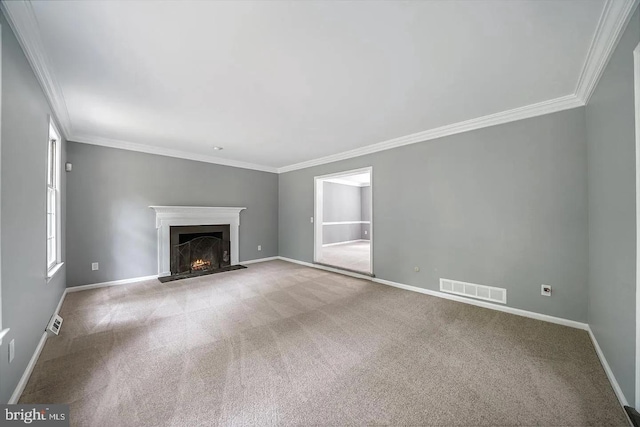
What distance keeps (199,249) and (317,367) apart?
407cm

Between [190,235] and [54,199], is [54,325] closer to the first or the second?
[54,199]

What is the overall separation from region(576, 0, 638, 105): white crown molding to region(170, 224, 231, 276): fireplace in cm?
574

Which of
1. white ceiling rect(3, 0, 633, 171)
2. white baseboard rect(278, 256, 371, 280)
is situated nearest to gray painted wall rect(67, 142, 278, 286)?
white ceiling rect(3, 0, 633, 171)

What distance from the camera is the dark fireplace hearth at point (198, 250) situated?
15.2 feet

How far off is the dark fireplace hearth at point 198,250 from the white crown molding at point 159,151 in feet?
4.67

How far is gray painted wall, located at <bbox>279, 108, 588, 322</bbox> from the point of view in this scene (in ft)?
8.40

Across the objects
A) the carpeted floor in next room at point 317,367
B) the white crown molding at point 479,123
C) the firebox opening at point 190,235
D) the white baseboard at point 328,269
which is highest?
the white crown molding at point 479,123

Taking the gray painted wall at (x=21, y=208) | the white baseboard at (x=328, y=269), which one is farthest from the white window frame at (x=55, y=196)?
the white baseboard at (x=328, y=269)

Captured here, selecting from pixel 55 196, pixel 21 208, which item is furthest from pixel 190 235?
pixel 21 208

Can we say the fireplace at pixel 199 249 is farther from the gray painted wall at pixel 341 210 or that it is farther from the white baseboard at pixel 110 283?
the gray painted wall at pixel 341 210

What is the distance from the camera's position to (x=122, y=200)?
13.5 feet

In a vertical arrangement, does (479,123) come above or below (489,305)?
above

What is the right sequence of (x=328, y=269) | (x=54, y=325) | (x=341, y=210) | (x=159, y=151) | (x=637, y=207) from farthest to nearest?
(x=341, y=210), (x=328, y=269), (x=159, y=151), (x=54, y=325), (x=637, y=207)

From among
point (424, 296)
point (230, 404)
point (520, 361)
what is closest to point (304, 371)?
point (230, 404)
